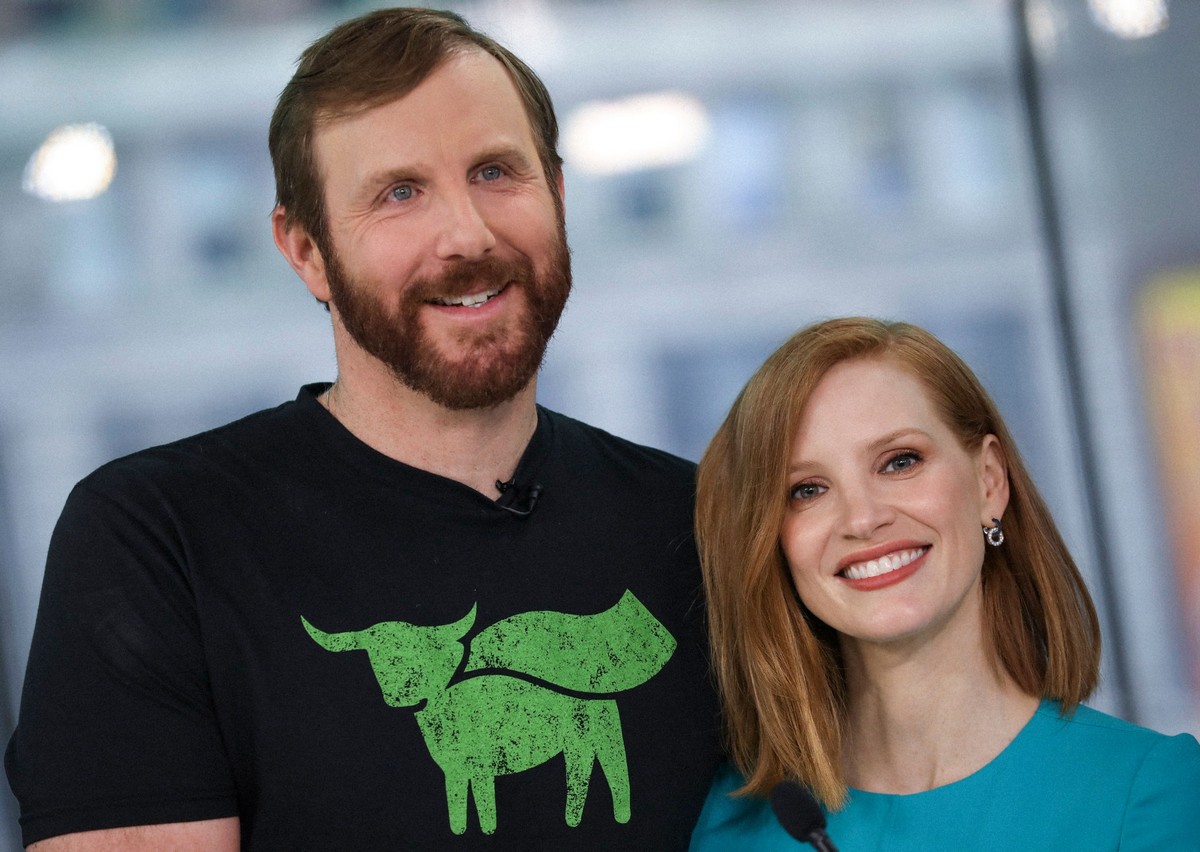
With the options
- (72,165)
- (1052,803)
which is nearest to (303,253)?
(1052,803)

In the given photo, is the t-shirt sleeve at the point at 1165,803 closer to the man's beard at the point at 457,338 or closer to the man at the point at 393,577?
the man at the point at 393,577

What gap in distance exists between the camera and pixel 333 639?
5.25 feet

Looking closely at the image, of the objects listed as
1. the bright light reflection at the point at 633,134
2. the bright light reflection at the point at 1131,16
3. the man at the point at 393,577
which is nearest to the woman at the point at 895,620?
the man at the point at 393,577

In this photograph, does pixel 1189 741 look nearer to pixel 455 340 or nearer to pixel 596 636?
pixel 596 636

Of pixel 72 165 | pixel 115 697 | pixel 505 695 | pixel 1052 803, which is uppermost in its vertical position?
pixel 72 165

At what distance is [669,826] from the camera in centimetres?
169

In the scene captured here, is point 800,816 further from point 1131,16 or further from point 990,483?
point 1131,16

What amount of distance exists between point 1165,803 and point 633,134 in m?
2.20

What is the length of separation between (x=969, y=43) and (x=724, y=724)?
7.66ft

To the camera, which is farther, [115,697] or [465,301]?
[465,301]

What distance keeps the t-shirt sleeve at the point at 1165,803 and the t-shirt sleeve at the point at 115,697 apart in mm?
994

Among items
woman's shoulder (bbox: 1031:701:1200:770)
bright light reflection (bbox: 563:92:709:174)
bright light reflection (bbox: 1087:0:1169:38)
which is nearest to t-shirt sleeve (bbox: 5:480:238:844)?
woman's shoulder (bbox: 1031:701:1200:770)

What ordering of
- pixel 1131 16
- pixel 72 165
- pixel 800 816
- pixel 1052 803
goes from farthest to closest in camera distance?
pixel 1131 16, pixel 72 165, pixel 1052 803, pixel 800 816

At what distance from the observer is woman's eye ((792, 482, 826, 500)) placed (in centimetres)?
172
